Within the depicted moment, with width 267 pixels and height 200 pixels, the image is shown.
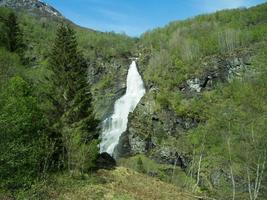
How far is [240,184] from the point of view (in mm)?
40438

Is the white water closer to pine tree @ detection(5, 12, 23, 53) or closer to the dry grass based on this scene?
pine tree @ detection(5, 12, 23, 53)

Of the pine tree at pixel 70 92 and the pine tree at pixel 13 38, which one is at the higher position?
the pine tree at pixel 13 38

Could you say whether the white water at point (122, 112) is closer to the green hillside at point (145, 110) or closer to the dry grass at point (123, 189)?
the green hillside at point (145, 110)

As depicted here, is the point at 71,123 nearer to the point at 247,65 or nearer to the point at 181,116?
the point at 181,116

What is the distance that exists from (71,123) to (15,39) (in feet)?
76.1

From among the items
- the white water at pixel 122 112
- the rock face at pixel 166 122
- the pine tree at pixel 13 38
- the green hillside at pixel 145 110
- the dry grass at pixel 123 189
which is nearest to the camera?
the green hillside at pixel 145 110

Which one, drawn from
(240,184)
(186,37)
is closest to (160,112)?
(186,37)

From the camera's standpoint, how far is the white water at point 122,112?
9250 centimetres

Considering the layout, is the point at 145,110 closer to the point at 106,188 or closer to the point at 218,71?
the point at 218,71

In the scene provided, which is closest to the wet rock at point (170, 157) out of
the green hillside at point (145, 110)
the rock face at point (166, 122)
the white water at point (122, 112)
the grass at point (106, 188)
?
the rock face at point (166, 122)

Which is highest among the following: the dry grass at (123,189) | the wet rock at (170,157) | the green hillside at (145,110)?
the green hillside at (145,110)

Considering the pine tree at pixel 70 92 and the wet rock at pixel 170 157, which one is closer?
the pine tree at pixel 70 92

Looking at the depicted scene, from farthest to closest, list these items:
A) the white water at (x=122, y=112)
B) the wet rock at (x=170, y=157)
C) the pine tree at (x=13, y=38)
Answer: the white water at (x=122, y=112), the wet rock at (x=170, y=157), the pine tree at (x=13, y=38)

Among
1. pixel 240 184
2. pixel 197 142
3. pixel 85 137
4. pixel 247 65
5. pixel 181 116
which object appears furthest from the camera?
pixel 247 65
